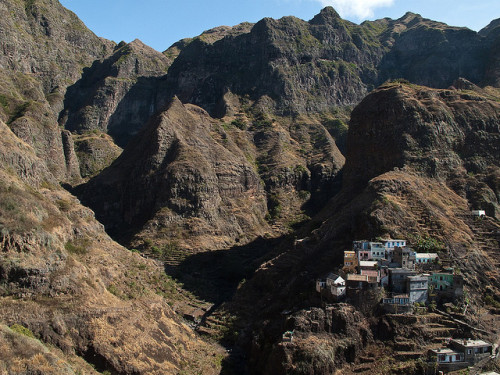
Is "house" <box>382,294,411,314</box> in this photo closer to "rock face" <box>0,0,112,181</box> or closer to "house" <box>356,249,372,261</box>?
"house" <box>356,249,372,261</box>

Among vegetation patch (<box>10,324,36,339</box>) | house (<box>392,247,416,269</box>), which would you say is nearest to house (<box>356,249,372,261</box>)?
house (<box>392,247,416,269</box>)

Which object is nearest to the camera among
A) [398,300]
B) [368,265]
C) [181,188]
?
[398,300]

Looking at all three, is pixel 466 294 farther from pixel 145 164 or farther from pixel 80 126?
pixel 80 126

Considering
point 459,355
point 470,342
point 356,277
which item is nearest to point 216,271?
point 356,277

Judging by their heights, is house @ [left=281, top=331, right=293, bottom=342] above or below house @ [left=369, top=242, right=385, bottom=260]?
below

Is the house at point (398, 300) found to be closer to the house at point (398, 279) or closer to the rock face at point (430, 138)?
the house at point (398, 279)

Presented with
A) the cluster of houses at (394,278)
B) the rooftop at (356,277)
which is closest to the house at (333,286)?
the cluster of houses at (394,278)

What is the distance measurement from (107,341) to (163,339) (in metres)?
10.6

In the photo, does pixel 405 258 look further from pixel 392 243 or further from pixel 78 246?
pixel 78 246

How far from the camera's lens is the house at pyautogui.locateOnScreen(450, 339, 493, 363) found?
63.4 metres

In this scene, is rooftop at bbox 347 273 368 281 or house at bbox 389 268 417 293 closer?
rooftop at bbox 347 273 368 281

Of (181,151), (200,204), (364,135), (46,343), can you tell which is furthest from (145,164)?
(46,343)

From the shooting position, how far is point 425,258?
257 feet

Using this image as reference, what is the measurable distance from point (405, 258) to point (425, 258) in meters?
4.23
